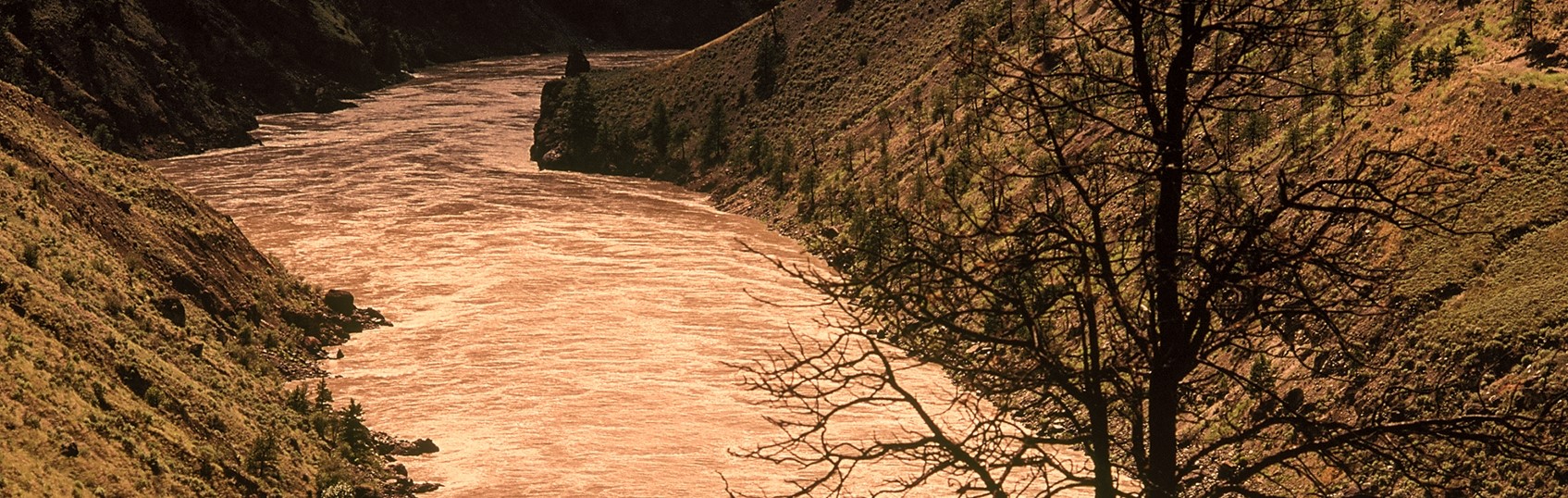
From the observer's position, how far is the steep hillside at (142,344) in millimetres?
30578

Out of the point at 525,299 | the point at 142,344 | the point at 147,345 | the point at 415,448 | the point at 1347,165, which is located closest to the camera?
the point at 1347,165

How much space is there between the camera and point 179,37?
12812 cm

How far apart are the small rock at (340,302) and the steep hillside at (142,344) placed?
44 cm

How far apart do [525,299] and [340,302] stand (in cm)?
723

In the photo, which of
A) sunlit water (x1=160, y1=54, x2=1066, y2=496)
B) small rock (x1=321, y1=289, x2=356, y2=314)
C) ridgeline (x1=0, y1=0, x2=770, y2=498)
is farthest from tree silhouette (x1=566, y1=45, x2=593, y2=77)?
small rock (x1=321, y1=289, x2=356, y2=314)

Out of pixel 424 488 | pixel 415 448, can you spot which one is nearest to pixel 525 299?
pixel 415 448

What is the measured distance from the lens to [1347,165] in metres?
12.5

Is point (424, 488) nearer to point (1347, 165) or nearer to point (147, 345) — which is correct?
point (147, 345)

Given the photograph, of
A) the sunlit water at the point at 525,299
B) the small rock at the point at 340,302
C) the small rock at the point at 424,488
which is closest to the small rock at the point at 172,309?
Answer: the sunlit water at the point at 525,299

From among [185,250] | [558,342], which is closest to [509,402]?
[558,342]

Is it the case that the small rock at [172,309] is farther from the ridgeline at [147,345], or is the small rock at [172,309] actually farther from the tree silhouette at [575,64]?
the tree silhouette at [575,64]

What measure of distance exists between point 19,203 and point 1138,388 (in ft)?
120

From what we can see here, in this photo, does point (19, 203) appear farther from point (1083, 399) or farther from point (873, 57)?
point (873, 57)

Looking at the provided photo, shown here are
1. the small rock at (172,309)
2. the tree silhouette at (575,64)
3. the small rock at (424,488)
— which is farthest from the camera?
the tree silhouette at (575,64)
